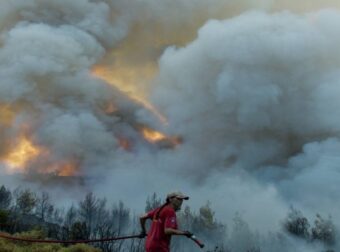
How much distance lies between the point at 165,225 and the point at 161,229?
22cm

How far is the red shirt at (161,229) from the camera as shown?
8086 mm

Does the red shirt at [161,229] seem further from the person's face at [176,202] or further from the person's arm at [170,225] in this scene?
the person's face at [176,202]

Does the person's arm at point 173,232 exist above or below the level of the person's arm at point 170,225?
below

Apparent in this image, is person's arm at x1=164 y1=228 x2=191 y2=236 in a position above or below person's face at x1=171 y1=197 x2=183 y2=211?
below

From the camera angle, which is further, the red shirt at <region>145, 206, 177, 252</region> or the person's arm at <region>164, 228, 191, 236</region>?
the red shirt at <region>145, 206, 177, 252</region>

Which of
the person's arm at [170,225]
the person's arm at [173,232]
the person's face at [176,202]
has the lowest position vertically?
the person's arm at [173,232]

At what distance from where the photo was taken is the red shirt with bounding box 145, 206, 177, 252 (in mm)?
8086

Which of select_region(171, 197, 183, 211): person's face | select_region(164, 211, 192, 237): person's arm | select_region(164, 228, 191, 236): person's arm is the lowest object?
select_region(164, 228, 191, 236): person's arm

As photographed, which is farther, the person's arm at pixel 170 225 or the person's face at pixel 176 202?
the person's face at pixel 176 202

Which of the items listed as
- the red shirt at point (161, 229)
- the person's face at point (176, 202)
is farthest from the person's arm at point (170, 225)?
the person's face at point (176, 202)

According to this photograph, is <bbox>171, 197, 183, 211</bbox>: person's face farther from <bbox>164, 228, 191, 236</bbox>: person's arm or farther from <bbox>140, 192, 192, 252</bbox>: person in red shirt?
<bbox>164, 228, 191, 236</bbox>: person's arm

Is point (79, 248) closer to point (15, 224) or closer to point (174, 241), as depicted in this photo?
point (15, 224)

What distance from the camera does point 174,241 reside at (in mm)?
127562

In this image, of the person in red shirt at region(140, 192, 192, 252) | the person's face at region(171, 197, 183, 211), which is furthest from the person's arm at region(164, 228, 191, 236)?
the person's face at region(171, 197, 183, 211)
